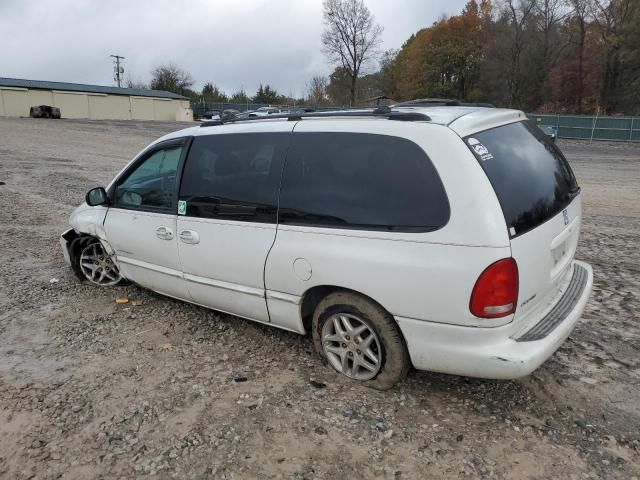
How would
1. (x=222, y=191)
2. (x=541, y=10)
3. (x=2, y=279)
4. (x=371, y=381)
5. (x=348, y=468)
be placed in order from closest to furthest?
1. (x=348, y=468)
2. (x=371, y=381)
3. (x=222, y=191)
4. (x=2, y=279)
5. (x=541, y=10)

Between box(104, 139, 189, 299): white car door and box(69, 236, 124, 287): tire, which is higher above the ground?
box(104, 139, 189, 299): white car door

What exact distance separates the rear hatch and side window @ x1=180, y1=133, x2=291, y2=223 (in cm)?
135

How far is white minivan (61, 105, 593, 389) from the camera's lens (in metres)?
2.61

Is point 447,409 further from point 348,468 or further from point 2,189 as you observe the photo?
point 2,189

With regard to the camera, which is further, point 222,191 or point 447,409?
point 222,191

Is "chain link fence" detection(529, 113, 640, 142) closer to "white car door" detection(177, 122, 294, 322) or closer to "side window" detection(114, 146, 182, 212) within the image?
"side window" detection(114, 146, 182, 212)

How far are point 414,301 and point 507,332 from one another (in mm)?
526

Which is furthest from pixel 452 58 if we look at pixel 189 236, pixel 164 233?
pixel 189 236

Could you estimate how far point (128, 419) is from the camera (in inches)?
115

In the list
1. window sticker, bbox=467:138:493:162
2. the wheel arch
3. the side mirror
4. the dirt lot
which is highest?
window sticker, bbox=467:138:493:162

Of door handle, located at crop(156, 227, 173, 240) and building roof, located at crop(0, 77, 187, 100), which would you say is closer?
door handle, located at crop(156, 227, 173, 240)

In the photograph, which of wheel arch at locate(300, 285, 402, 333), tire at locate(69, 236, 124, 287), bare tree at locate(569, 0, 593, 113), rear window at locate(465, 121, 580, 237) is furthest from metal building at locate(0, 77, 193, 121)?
rear window at locate(465, 121, 580, 237)

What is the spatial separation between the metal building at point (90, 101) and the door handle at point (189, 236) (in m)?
54.7

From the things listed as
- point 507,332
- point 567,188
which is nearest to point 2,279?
point 507,332
